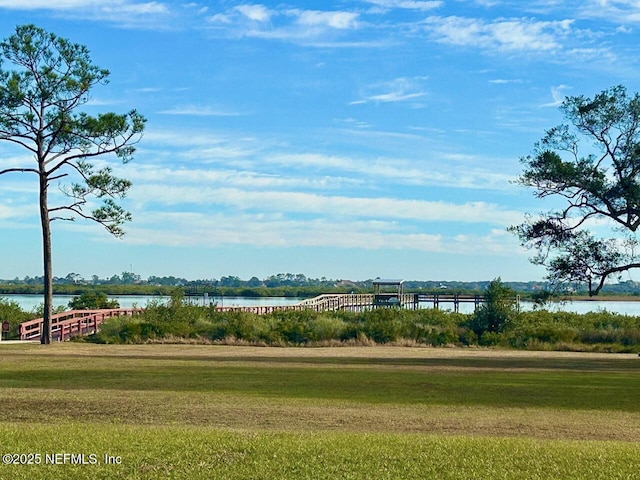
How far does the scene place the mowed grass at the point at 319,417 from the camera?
1112cm

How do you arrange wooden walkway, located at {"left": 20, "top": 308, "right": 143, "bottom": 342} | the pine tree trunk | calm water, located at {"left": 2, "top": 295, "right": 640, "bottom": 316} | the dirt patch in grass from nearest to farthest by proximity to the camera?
the dirt patch in grass < the pine tree trunk < wooden walkway, located at {"left": 20, "top": 308, "right": 143, "bottom": 342} < calm water, located at {"left": 2, "top": 295, "right": 640, "bottom": 316}

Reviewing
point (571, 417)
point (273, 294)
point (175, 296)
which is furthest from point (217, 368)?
point (273, 294)

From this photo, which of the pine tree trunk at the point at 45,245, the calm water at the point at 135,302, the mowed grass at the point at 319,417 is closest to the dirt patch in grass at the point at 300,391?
the mowed grass at the point at 319,417

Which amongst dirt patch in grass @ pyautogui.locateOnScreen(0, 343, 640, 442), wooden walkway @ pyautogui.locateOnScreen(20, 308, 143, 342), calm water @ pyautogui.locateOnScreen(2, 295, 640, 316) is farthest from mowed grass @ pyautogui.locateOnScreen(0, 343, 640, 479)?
calm water @ pyautogui.locateOnScreen(2, 295, 640, 316)

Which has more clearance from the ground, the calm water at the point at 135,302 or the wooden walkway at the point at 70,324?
the calm water at the point at 135,302

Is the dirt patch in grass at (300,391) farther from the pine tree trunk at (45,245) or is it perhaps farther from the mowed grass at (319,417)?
the pine tree trunk at (45,245)

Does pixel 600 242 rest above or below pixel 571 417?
above

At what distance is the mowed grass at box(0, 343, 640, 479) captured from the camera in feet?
36.5

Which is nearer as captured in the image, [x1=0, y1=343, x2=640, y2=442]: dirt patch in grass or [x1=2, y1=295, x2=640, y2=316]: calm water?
[x1=0, y1=343, x2=640, y2=442]: dirt patch in grass

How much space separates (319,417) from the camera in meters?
15.4

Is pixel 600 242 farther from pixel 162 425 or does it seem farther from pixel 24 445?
pixel 24 445

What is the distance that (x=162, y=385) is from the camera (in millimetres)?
20219

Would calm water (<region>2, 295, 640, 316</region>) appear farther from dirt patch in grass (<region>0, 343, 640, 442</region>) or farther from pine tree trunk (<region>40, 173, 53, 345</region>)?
dirt patch in grass (<region>0, 343, 640, 442</region>)

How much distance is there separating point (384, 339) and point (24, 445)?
26676 millimetres
